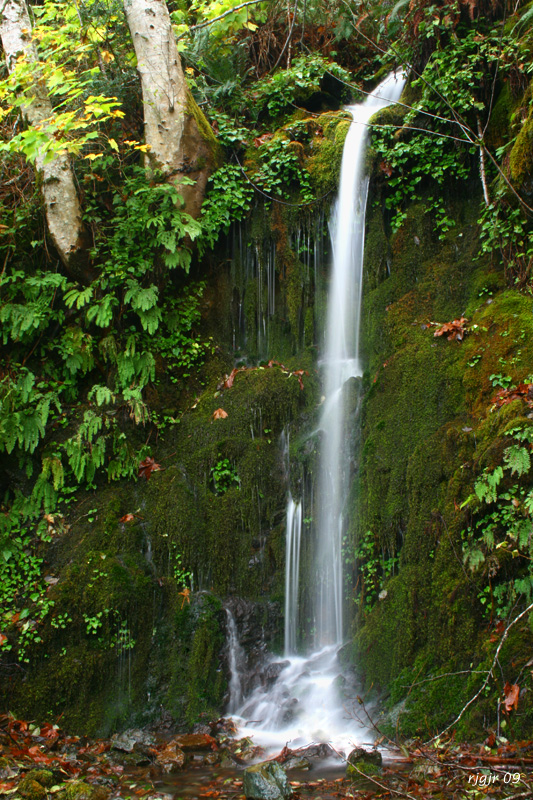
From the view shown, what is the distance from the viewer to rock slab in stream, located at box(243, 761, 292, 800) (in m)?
4.12

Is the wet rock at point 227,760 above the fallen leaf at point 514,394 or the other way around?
the other way around

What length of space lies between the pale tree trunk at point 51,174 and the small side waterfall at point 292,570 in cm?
493

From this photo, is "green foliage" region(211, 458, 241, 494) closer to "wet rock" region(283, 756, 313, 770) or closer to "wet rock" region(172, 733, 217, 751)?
"wet rock" region(172, 733, 217, 751)

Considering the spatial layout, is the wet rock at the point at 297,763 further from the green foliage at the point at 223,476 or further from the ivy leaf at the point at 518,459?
the green foliage at the point at 223,476

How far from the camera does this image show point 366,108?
32.4 ft

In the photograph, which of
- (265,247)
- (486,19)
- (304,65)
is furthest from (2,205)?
(486,19)

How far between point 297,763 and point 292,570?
91.0 inches

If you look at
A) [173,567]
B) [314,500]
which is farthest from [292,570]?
[173,567]

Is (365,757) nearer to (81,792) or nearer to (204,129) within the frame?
(81,792)

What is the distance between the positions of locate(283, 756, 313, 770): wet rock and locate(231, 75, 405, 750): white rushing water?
1.34 ft

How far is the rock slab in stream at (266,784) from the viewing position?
412 centimetres

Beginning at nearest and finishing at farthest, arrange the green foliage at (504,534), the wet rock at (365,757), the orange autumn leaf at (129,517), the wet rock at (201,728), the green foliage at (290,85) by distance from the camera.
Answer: the wet rock at (365,757), the green foliage at (504,534), the wet rock at (201,728), the orange autumn leaf at (129,517), the green foliage at (290,85)

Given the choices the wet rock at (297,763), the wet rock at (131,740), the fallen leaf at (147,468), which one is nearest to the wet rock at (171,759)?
the wet rock at (131,740)

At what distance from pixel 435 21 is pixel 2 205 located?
23.2 feet
